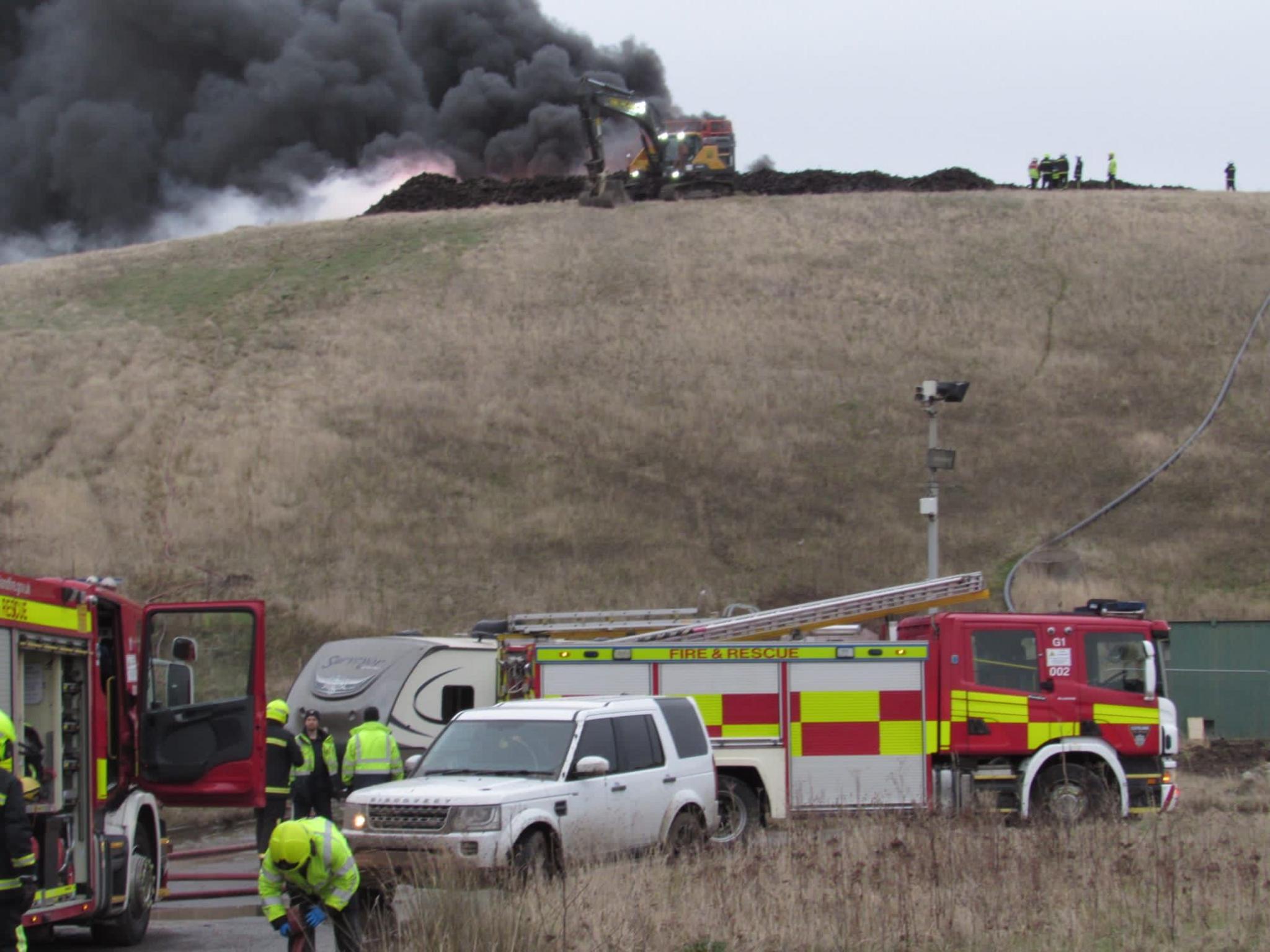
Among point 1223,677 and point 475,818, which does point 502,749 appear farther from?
point 1223,677

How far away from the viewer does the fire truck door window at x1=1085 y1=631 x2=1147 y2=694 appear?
13609 millimetres

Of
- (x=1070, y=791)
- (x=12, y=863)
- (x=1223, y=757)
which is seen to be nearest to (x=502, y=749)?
(x=12, y=863)

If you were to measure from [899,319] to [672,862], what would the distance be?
3421 centimetres

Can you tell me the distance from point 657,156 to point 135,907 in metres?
47.1

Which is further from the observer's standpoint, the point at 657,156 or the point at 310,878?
the point at 657,156

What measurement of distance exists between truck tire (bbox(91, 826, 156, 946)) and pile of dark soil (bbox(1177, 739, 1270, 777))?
12.4m

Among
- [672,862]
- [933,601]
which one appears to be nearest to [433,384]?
[933,601]

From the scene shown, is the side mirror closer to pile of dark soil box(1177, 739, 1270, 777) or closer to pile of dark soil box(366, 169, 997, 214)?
pile of dark soil box(1177, 739, 1270, 777)

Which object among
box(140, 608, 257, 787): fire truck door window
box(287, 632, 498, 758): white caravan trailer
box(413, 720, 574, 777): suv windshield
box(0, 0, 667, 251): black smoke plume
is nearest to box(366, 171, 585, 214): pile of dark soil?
box(0, 0, 667, 251): black smoke plume

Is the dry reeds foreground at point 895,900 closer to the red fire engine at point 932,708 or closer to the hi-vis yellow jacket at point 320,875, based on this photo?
the hi-vis yellow jacket at point 320,875

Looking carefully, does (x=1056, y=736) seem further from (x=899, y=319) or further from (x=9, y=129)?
(x=9, y=129)

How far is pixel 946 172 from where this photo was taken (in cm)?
5934

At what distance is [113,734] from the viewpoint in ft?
31.5

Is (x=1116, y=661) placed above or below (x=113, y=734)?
above
